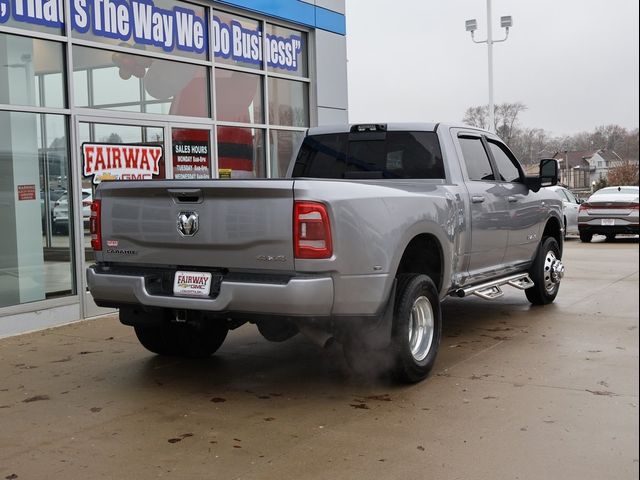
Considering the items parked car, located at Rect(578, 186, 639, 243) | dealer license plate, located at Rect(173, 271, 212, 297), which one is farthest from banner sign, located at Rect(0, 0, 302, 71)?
parked car, located at Rect(578, 186, 639, 243)

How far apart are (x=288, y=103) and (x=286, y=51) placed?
0.82 m

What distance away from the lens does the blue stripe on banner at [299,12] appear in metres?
10.8

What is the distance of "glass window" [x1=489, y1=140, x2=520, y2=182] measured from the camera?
24.1ft

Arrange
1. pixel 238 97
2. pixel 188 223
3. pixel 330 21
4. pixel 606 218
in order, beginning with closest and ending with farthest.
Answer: pixel 188 223
pixel 238 97
pixel 330 21
pixel 606 218

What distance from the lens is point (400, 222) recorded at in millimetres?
5023

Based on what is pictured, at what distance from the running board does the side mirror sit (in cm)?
99

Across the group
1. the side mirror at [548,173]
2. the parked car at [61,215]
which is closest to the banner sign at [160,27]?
the parked car at [61,215]

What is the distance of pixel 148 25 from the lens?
30.5 ft

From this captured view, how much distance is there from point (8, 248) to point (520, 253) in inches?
208

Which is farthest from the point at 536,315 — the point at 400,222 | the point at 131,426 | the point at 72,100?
the point at 72,100

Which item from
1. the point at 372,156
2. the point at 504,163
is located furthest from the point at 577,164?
the point at 504,163

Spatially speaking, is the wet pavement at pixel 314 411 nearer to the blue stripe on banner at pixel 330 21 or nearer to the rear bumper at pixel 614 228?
the blue stripe on banner at pixel 330 21

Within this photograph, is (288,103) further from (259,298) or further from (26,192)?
(259,298)

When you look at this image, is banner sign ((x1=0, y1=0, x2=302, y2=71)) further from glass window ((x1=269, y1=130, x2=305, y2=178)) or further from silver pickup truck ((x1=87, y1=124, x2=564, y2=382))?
silver pickup truck ((x1=87, y1=124, x2=564, y2=382))
